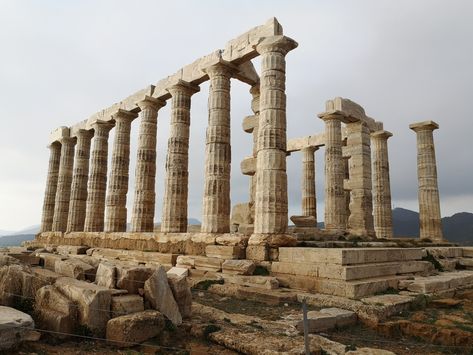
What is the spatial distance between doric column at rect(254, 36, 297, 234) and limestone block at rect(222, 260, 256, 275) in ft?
4.42

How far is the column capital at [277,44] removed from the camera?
1240 cm

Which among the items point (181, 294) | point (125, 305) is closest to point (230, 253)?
point (181, 294)

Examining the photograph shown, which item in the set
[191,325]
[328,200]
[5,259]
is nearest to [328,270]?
[191,325]

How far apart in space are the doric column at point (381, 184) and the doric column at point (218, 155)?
1230cm

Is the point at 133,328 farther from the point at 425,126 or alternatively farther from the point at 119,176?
the point at 425,126

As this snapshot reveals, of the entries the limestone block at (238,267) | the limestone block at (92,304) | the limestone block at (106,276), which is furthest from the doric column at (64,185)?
the limestone block at (92,304)

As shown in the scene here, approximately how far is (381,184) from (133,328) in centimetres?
2083

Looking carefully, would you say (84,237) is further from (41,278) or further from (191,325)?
(191,325)

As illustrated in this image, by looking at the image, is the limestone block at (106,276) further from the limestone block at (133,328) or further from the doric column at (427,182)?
the doric column at (427,182)

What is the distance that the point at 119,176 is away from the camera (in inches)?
800

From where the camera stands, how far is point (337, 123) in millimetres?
19719

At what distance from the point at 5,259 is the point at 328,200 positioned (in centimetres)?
1589

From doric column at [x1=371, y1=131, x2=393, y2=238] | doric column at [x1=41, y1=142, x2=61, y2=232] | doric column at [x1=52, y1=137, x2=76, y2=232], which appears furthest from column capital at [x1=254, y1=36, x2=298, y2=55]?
doric column at [x1=41, y1=142, x2=61, y2=232]

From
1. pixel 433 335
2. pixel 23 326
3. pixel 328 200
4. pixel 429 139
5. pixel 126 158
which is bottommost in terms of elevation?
pixel 433 335
